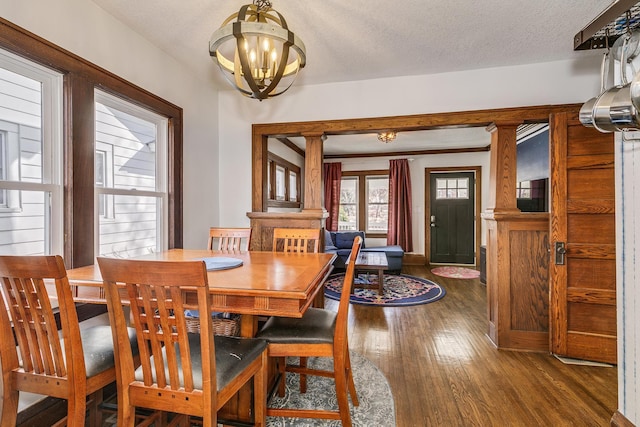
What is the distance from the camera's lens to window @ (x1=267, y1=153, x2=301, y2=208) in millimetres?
5059

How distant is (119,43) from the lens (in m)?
2.27

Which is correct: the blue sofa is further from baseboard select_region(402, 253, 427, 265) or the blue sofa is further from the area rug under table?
the area rug under table

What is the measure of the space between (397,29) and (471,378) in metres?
2.66

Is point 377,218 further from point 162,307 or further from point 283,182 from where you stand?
point 162,307

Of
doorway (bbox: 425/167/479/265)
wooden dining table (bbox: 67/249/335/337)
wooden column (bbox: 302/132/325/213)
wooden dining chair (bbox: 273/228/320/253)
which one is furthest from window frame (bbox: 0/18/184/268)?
doorway (bbox: 425/167/479/265)

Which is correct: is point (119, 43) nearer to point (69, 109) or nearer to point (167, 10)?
point (167, 10)

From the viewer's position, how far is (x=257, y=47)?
1585mm

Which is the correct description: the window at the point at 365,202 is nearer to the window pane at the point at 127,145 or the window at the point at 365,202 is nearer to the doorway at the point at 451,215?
the doorway at the point at 451,215

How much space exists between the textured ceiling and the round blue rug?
2781mm

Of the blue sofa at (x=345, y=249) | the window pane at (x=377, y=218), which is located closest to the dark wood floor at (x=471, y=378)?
the blue sofa at (x=345, y=249)

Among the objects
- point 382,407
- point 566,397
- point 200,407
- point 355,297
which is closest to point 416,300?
point 355,297

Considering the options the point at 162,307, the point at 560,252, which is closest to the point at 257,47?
the point at 162,307

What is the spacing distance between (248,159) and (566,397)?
11.2ft

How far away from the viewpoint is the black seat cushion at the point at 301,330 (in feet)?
5.22
